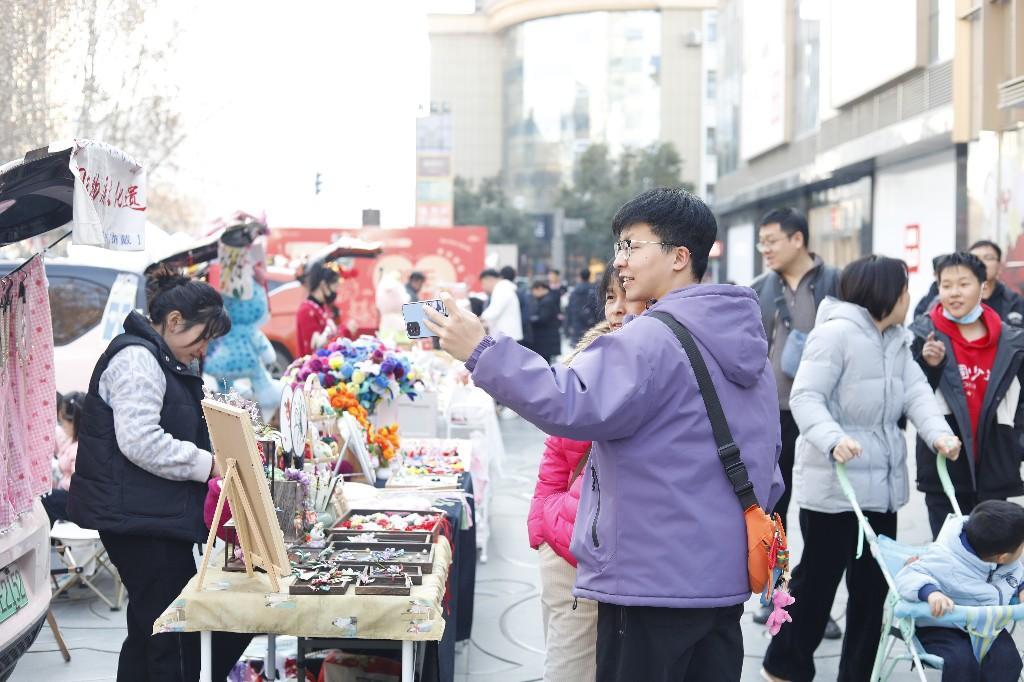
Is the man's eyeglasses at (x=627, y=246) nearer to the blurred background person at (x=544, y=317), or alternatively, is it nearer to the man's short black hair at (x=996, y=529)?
the man's short black hair at (x=996, y=529)

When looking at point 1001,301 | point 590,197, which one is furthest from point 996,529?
point 590,197

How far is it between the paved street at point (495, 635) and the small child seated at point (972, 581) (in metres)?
0.95

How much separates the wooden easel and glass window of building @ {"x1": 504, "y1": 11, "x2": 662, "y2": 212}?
76.5m

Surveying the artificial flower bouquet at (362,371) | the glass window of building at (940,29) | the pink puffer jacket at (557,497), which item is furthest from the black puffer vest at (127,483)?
the glass window of building at (940,29)

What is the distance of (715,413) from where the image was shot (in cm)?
243

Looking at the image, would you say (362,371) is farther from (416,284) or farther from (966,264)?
(416,284)

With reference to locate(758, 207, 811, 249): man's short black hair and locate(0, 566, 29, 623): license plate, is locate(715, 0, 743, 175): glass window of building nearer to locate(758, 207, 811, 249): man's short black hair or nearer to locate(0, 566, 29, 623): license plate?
locate(758, 207, 811, 249): man's short black hair

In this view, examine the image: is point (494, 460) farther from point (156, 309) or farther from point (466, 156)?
point (466, 156)

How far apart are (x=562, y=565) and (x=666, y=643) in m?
0.97

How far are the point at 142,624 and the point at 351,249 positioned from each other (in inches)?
275

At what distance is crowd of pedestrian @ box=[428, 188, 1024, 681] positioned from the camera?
239 centimetres

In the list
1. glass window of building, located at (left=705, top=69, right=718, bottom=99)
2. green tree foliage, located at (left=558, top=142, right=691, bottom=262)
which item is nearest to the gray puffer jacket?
green tree foliage, located at (left=558, top=142, right=691, bottom=262)

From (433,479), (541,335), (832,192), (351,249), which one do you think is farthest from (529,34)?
(433,479)

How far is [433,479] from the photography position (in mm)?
5172
